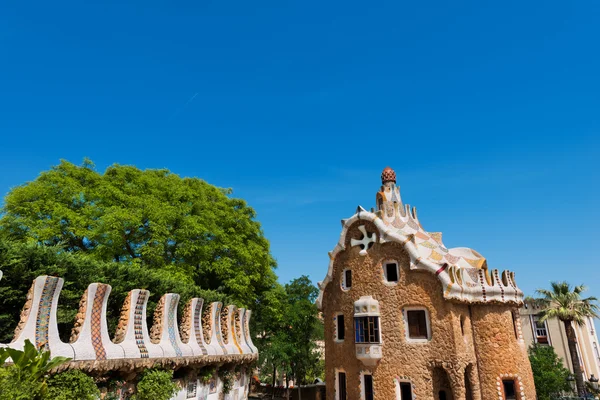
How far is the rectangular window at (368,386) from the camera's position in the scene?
20891mm

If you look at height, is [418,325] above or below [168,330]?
above

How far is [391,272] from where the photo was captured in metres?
22.0

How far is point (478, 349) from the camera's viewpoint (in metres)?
20.7

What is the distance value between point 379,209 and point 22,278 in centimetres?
1963

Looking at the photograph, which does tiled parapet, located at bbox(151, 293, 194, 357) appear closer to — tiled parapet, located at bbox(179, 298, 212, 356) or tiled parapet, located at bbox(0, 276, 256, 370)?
tiled parapet, located at bbox(0, 276, 256, 370)

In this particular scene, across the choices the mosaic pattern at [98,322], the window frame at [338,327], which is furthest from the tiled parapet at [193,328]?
the window frame at [338,327]

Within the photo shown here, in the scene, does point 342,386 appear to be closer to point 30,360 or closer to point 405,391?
point 405,391

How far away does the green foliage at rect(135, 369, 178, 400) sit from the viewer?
13.9 meters

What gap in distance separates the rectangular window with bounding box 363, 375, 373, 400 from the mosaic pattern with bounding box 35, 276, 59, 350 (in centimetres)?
1535

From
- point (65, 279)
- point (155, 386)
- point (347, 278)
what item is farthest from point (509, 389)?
point (65, 279)

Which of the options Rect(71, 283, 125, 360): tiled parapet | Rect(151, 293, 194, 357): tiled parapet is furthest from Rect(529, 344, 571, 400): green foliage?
Rect(71, 283, 125, 360): tiled parapet

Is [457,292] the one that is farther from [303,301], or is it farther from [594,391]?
[594,391]

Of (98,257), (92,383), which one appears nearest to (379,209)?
(98,257)

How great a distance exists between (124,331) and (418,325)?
1382 cm
